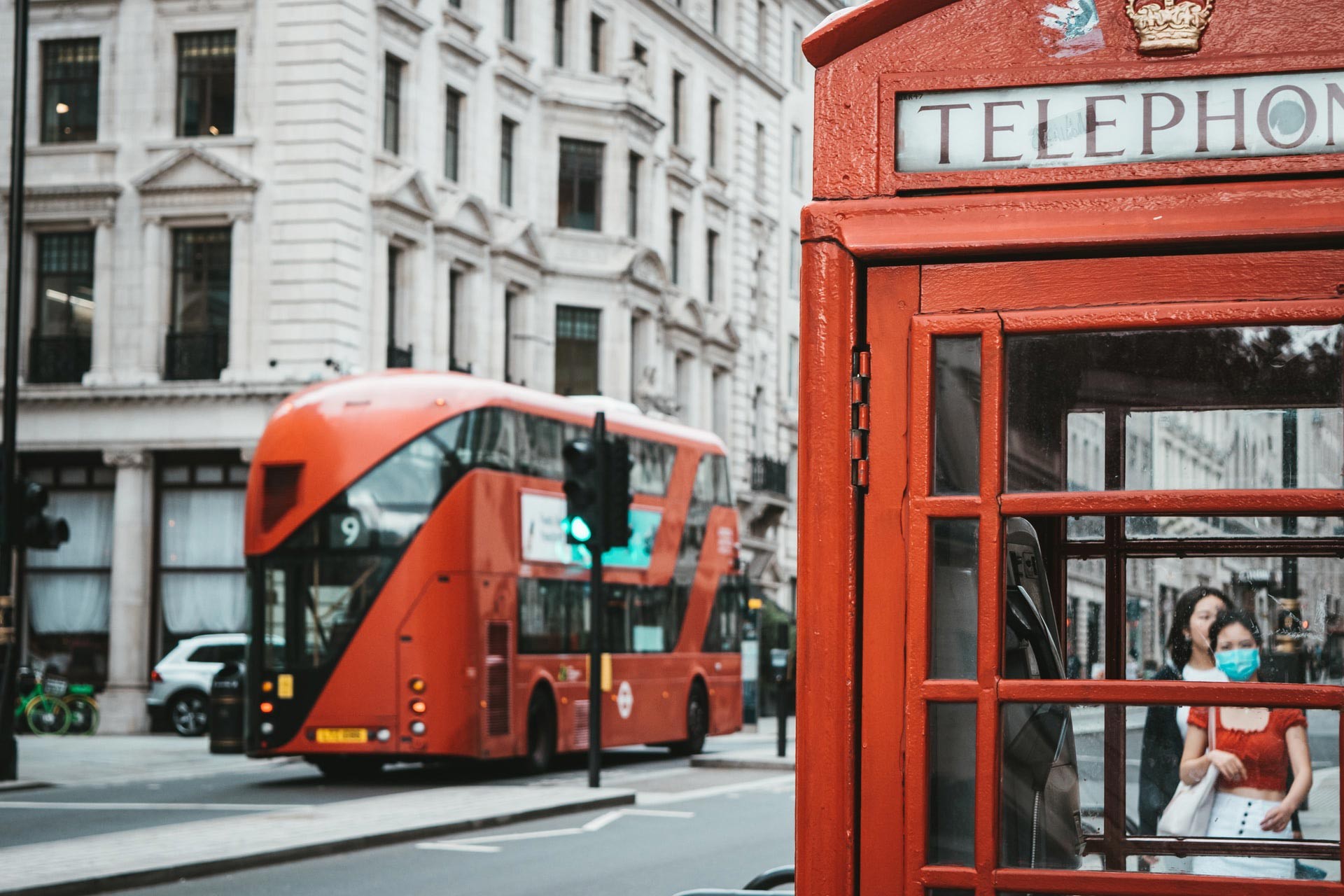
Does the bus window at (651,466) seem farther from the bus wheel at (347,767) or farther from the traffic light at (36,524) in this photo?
the traffic light at (36,524)

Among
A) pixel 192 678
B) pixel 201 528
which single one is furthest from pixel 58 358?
pixel 192 678

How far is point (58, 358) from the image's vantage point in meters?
32.8

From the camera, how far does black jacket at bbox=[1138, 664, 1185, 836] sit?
317 centimetres

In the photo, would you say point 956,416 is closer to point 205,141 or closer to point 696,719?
point 696,719

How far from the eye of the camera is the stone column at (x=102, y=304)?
32406mm

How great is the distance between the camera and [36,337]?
32906mm

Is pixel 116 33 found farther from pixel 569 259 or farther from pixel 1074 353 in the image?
pixel 1074 353

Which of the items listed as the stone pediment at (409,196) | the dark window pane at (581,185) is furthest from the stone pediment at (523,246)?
the stone pediment at (409,196)

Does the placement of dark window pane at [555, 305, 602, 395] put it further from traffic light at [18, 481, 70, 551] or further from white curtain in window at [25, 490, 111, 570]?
traffic light at [18, 481, 70, 551]

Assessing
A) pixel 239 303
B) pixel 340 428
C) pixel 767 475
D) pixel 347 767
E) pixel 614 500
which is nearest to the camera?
pixel 614 500

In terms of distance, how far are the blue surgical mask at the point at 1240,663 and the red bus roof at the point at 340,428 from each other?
55.3 ft

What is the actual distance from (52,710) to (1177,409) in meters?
29.4

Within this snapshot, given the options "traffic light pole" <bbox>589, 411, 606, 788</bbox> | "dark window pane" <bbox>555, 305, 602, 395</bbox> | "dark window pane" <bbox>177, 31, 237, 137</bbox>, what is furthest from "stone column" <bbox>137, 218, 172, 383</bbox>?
"traffic light pole" <bbox>589, 411, 606, 788</bbox>

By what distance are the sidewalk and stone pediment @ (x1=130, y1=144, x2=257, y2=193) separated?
1197cm
